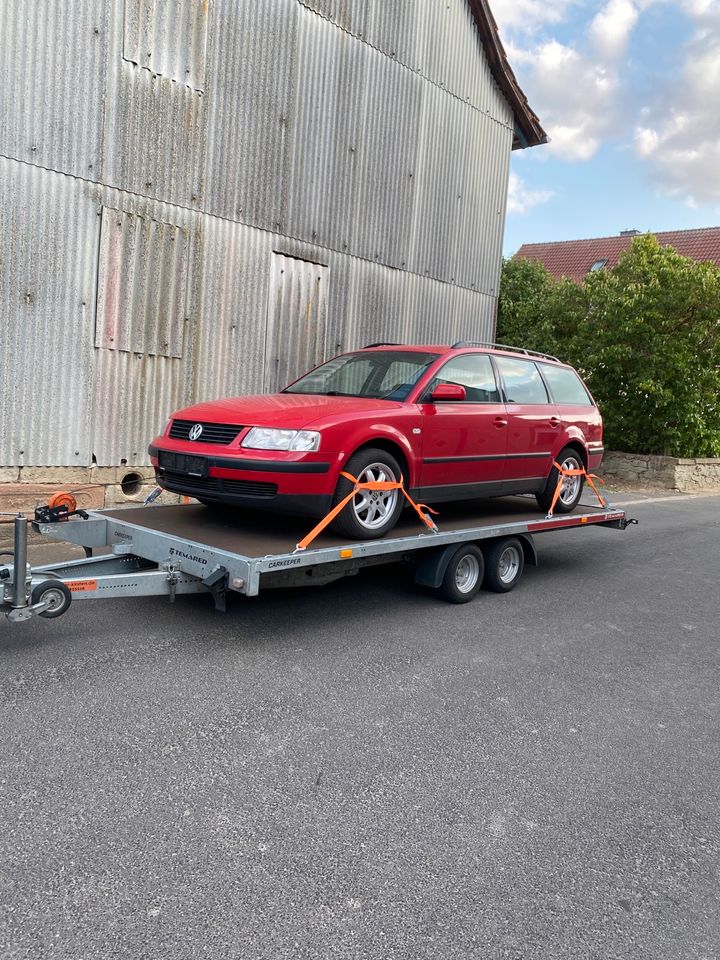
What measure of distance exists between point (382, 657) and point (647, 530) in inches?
296

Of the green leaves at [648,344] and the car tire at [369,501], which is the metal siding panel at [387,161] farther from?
the green leaves at [648,344]

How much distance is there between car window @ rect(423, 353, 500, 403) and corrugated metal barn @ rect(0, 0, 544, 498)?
4049 mm

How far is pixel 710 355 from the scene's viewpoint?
1689 cm

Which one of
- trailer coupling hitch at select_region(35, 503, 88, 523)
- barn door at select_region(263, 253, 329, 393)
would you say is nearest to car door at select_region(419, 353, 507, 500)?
trailer coupling hitch at select_region(35, 503, 88, 523)

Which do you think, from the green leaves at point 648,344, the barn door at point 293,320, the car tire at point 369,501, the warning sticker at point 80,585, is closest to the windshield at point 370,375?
the car tire at point 369,501

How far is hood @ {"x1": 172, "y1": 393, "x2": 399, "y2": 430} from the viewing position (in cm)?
526

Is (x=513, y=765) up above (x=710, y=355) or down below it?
below

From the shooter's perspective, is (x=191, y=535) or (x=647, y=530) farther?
(x=647, y=530)

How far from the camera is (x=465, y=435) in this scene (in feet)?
21.1

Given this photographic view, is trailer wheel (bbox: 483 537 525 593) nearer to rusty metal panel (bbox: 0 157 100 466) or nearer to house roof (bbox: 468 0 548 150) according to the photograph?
rusty metal panel (bbox: 0 157 100 466)

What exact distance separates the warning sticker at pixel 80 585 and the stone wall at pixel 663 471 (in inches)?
610

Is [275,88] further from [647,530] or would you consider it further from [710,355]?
[710,355]

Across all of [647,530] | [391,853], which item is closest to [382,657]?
[391,853]

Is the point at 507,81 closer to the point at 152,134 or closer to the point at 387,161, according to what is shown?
the point at 387,161
